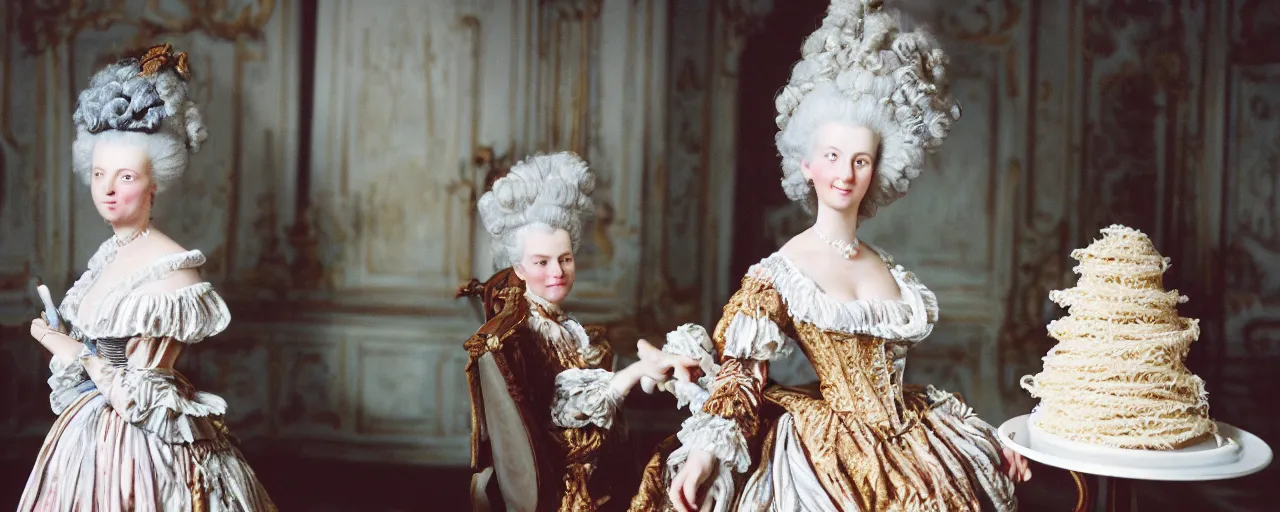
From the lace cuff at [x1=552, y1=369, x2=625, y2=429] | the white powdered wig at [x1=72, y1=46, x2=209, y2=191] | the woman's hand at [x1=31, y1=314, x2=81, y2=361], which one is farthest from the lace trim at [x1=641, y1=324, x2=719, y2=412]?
the woman's hand at [x1=31, y1=314, x2=81, y2=361]

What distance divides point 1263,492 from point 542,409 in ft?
9.55

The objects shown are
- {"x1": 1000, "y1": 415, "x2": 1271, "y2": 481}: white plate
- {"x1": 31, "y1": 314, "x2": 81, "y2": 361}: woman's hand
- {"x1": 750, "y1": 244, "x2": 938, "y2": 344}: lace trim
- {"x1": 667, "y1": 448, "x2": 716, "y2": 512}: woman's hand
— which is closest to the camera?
{"x1": 1000, "y1": 415, "x2": 1271, "y2": 481}: white plate

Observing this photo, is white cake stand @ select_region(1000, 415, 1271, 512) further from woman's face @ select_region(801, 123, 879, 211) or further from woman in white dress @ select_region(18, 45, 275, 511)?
woman in white dress @ select_region(18, 45, 275, 511)

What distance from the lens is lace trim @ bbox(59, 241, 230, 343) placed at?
9.41 ft

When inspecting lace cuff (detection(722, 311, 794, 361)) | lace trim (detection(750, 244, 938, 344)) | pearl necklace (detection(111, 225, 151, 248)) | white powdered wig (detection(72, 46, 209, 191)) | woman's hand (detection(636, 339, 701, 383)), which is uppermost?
white powdered wig (detection(72, 46, 209, 191))

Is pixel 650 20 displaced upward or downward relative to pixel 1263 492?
upward

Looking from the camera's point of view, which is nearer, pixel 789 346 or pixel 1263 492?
pixel 789 346

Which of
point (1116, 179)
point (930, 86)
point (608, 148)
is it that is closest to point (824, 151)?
point (930, 86)

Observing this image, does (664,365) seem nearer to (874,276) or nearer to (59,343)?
(874,276)

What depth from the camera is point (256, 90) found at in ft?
14.1

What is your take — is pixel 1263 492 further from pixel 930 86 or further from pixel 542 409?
pixel 542 409

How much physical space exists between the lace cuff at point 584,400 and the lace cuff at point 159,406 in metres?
0.90

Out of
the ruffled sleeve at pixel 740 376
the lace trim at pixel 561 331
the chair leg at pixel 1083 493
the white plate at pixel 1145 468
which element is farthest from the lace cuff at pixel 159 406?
the chair leg at pixel 1083 493

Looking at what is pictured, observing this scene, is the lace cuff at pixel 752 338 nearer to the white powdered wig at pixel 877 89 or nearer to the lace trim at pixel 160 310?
the white powdered wig at pixel 877 89
